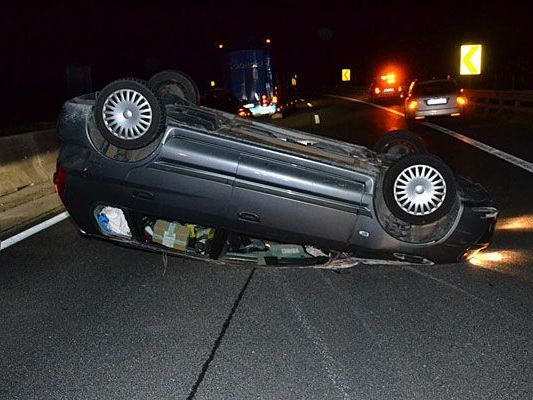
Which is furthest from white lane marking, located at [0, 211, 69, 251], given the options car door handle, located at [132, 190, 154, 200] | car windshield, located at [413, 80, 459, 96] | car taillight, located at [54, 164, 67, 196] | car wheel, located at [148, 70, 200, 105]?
car windshield, located at [413, 80, 459, 96]

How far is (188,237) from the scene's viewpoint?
5184 mm

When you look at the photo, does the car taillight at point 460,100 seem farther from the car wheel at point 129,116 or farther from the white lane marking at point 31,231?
the car wheel at point 129,116

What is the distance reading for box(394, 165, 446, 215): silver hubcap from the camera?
4.80 m

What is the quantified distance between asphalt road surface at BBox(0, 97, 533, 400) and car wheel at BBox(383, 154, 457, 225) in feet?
2.08

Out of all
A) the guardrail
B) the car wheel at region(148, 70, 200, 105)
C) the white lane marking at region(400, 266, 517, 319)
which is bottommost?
the white lane marking at region(400, 266, 517, 319)

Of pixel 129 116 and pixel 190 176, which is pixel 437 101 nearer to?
pixel 190 176

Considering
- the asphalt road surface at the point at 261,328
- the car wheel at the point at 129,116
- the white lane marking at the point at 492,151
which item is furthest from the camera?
the white lane marking at the point at 492,151

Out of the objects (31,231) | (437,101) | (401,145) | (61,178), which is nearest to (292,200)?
(61,178)

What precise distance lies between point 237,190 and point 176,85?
2102 millimetres

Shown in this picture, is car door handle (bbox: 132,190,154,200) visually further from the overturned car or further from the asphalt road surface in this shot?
the asphalt road surface

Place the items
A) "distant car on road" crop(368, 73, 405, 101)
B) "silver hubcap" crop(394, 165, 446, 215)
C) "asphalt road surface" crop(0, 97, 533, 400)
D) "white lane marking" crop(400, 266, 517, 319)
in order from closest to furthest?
"asphalt road surface" crop(0, 97, 533, 400) → "white lane marking" crop(400, 266, 517, 319) → "silver hubcap" crop(394, 165, 446, 215) → "distant car on road" crop(368, 73, 405, 101)

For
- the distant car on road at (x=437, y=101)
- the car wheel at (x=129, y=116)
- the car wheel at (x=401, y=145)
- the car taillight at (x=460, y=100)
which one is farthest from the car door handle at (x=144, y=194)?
the car taillight at (x=460, y=100)

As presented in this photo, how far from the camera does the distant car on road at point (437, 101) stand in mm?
19062

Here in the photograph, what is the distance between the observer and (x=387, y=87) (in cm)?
3506
